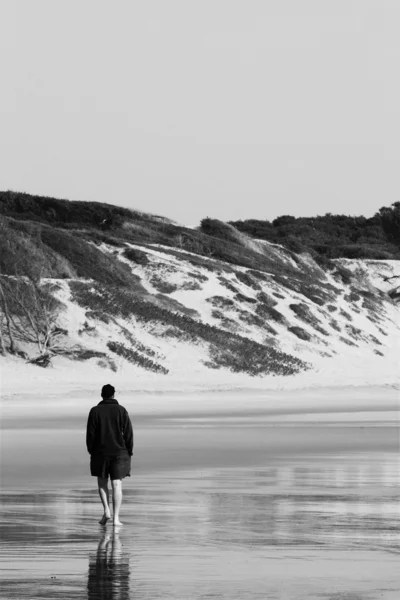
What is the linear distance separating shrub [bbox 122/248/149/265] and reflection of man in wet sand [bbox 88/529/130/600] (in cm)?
5771

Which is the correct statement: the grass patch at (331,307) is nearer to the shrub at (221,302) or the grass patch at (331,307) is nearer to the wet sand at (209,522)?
the shrub at (221,302)

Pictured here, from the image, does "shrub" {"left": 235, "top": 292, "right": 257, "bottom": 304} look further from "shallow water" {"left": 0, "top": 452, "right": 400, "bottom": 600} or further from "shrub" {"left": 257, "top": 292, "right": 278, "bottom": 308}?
"shallow water" {"left": 0, "top": 452, "right": 400, "bottom": 600}

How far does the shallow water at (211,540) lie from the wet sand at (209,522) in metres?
0.02

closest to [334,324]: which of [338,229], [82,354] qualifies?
[82,354]

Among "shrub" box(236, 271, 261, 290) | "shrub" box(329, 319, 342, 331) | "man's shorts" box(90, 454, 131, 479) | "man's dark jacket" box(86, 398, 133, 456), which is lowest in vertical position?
"man's shorts" box(90, 454, 131, 479)

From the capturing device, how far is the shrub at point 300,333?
64250mm

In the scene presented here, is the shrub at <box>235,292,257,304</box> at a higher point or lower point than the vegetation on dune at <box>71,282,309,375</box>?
higher

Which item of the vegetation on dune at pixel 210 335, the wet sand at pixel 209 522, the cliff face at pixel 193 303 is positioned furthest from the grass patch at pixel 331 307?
the wet sand at pixel 209 522

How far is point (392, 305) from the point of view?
8981 cm

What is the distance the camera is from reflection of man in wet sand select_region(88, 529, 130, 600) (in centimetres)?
883

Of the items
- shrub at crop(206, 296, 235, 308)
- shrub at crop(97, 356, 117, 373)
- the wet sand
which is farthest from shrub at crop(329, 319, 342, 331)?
the wet sand

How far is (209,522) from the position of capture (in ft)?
42.0

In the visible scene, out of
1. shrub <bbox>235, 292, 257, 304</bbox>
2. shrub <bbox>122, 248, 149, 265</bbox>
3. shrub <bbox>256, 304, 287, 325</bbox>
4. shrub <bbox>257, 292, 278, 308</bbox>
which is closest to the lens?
shrub <bbox>256, 304, 287, 325</bbox>

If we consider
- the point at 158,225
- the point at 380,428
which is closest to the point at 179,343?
the point at 380,428
